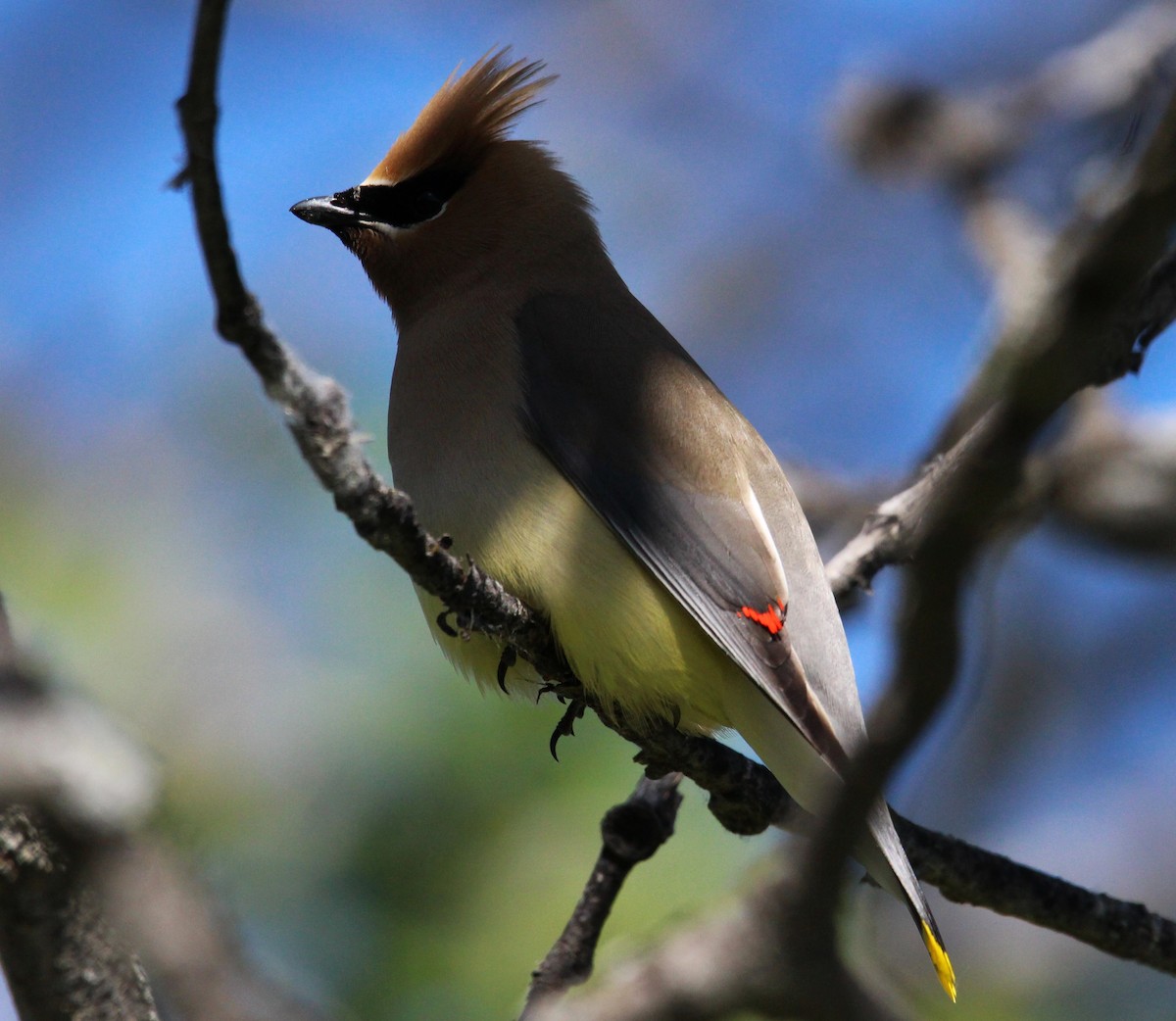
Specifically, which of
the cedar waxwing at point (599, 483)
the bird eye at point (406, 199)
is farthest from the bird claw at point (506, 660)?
the bird eye at point (406, 199)

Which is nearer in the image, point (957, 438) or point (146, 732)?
point (957, 438)

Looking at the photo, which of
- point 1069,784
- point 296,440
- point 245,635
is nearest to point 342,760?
point 245,635

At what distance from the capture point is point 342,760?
511 centimetres

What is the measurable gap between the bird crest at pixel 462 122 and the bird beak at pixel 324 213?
176 millimetres

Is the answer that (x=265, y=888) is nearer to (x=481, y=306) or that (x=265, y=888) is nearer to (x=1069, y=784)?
(x=481, y=306)

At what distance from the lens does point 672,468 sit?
3695 millimetres

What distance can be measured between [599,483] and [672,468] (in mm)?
217

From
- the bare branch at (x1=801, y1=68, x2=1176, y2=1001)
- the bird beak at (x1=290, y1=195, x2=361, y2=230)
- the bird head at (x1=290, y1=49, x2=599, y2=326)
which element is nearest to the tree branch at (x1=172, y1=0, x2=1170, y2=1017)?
the bare branch at (x1=801, y1=68, x2=1176, y2=1001)

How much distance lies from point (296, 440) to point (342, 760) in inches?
123

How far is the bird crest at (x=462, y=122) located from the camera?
4.61 metres

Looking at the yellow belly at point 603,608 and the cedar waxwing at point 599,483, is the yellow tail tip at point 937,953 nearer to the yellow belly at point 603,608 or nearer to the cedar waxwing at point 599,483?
the cedar waxwing at point 599,483

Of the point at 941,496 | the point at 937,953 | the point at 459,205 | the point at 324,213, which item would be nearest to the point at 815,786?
the point at 937,953

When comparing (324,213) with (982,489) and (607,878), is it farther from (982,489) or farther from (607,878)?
(982,489)

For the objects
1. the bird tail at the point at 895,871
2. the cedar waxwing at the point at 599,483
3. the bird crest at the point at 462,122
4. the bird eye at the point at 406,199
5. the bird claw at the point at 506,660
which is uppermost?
the bird crest at the point at 462,122
